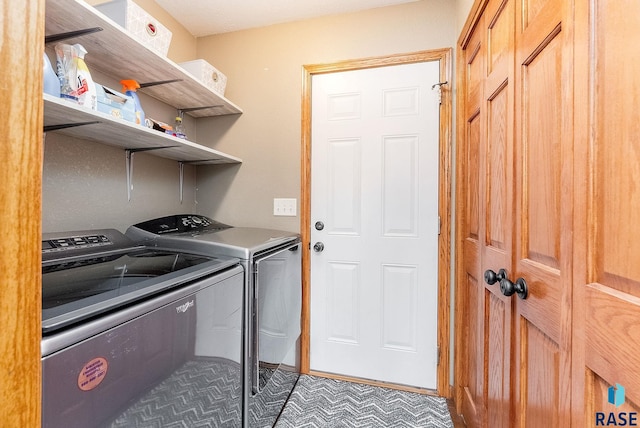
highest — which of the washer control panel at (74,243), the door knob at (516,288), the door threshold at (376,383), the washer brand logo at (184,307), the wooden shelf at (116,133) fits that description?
the wooden shelf at (116,133)

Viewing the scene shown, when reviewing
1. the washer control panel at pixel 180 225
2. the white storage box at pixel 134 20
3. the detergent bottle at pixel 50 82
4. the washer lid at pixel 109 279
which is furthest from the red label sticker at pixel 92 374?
the white storage box at pixel 134 20

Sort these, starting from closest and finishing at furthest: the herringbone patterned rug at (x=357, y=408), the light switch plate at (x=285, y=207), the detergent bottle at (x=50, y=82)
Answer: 1. the detergent bottle at (x=50, y=82)
2. the herringbone patterned rug at (x=357, y=408)
3. the light switch plate at (x=285, y=207)

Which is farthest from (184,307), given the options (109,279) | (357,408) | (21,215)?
(357,408)

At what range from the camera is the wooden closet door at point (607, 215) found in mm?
502

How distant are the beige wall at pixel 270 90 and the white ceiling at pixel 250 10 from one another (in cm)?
5

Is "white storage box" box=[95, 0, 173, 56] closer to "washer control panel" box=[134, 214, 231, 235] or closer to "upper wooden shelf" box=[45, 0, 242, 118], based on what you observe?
"upper wooden shelf" box=[45, 0, 242, 118]

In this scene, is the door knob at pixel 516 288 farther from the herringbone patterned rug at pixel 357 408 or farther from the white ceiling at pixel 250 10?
the white ceiling at pixel 250 10

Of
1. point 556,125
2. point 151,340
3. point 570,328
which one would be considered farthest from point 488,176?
point 151,340

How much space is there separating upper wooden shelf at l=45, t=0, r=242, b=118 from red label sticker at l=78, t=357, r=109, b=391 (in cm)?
116

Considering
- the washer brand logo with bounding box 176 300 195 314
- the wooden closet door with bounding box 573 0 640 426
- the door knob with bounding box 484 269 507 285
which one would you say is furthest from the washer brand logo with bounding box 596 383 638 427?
the washer brand logo with bounding box 176 300 195 314

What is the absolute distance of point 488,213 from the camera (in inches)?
47.4

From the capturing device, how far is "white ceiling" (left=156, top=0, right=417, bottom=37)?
71.2 inches

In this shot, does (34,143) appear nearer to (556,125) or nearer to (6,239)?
(6,239)

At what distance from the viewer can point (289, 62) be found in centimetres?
201
